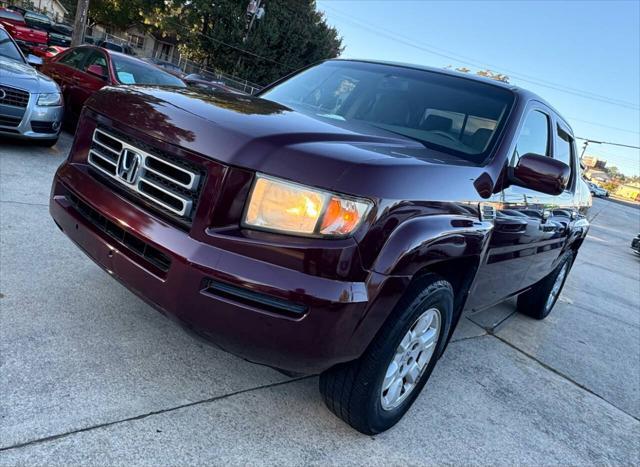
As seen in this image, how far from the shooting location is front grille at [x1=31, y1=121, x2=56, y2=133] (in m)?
6.19

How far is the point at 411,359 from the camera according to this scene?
252cm

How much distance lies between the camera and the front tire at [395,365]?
216 cm

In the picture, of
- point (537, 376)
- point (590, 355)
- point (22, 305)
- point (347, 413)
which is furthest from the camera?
point (590, 355)

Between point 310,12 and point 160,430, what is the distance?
3756 cm

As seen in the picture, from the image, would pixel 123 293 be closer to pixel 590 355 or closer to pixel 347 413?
pixel 347 413

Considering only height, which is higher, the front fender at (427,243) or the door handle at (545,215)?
the door handle at (545,215)

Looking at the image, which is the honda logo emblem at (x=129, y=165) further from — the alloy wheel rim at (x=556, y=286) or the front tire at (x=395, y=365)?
the alloy wheel rim at (x=556, y=286)

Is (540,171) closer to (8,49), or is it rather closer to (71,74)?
(8,49)

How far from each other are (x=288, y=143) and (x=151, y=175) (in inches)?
25.3

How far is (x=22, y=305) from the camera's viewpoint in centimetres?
286

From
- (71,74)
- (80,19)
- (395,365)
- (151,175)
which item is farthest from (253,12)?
(395,365)

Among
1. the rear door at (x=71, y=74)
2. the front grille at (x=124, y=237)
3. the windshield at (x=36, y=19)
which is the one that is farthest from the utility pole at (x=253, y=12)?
the front grille at (x=124, y=237)

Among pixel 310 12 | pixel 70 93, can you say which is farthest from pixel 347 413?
pixel 310 12

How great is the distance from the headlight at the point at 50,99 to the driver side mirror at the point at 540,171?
566 centimetres
